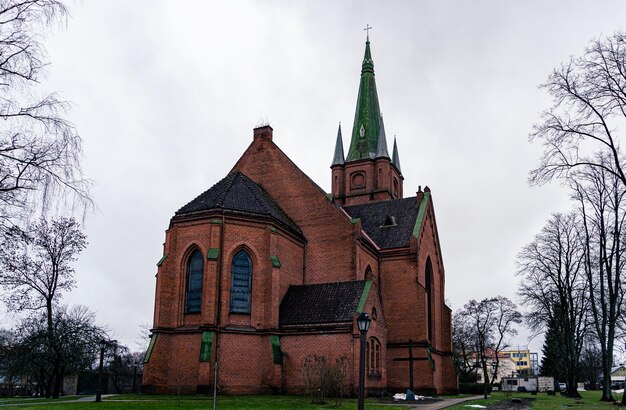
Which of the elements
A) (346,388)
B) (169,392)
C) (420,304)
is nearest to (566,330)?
(420,304)

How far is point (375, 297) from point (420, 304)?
756 cm

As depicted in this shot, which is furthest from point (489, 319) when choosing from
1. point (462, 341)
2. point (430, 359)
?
point (430, 359)

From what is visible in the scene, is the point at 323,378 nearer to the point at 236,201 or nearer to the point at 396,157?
the point at 236,201

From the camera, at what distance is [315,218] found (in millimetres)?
37875

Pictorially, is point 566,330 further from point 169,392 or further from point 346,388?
point 169,392

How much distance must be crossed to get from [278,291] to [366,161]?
98.3ft

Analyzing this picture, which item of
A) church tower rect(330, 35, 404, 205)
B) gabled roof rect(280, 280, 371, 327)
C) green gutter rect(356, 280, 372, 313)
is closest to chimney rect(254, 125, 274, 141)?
gabled roof rect(280, 280, 371, 327)

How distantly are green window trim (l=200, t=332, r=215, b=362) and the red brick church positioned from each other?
5 cm

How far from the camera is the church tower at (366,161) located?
59.7 meters

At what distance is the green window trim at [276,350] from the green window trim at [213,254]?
530 cm

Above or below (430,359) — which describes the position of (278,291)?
above

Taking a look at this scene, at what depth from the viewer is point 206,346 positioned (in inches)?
1162

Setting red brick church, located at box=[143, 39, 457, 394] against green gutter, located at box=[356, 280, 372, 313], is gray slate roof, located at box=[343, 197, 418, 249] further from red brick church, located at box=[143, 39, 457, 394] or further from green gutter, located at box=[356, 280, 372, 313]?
green gutter, located at box=[356, 280, 372, 313]

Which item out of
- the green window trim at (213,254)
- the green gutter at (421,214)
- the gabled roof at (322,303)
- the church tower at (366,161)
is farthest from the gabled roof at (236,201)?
the church tower at (366,161)
